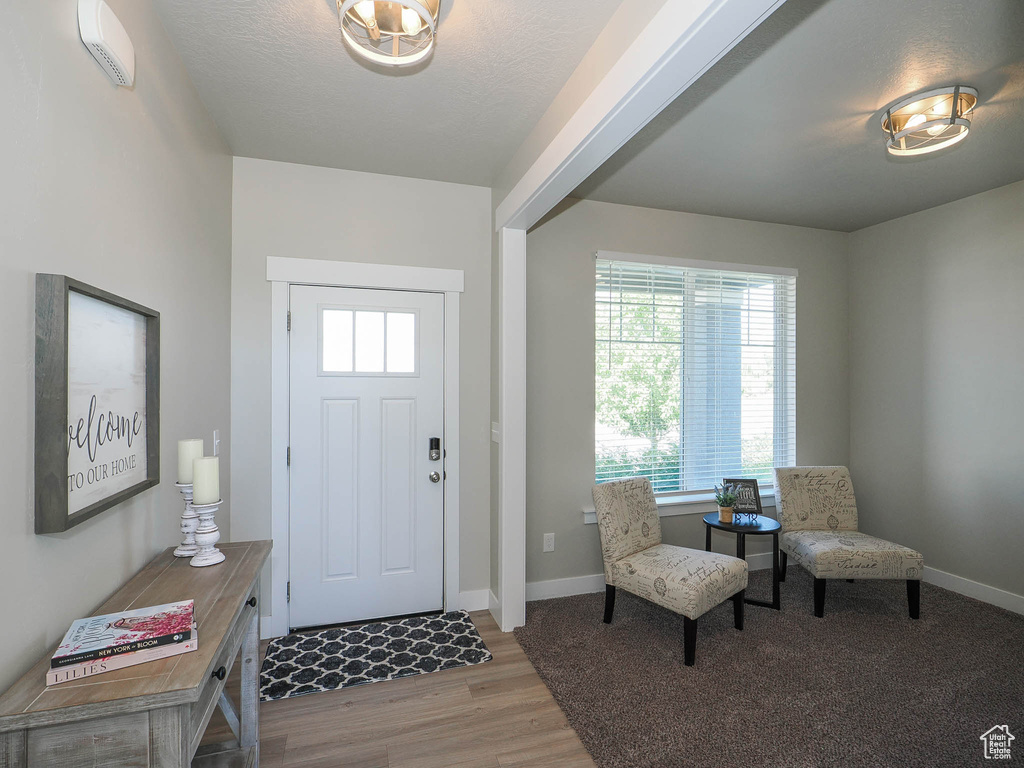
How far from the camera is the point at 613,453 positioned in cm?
350

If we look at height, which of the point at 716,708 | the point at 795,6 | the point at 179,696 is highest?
the point at 795,6

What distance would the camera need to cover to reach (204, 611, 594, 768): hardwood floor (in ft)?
6.22

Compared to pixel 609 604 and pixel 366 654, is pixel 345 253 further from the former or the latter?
pixel 609 604

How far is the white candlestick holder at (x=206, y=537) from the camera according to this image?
63.8 inches

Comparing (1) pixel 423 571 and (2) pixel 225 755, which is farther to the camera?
(1) pixel 423 571

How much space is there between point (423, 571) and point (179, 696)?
2.19 metres

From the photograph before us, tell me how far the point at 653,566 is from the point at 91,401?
251cm

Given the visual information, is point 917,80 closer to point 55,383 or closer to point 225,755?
point 55,383

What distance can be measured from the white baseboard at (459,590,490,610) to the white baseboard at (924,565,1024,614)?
3.03 meters

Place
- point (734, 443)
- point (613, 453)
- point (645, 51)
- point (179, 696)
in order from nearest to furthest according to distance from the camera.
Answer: point (179, 696) < point (645, 51) < point (613, 453) < point (734, 443)

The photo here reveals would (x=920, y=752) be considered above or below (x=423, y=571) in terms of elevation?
below

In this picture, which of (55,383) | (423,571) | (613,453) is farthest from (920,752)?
(55,383)
